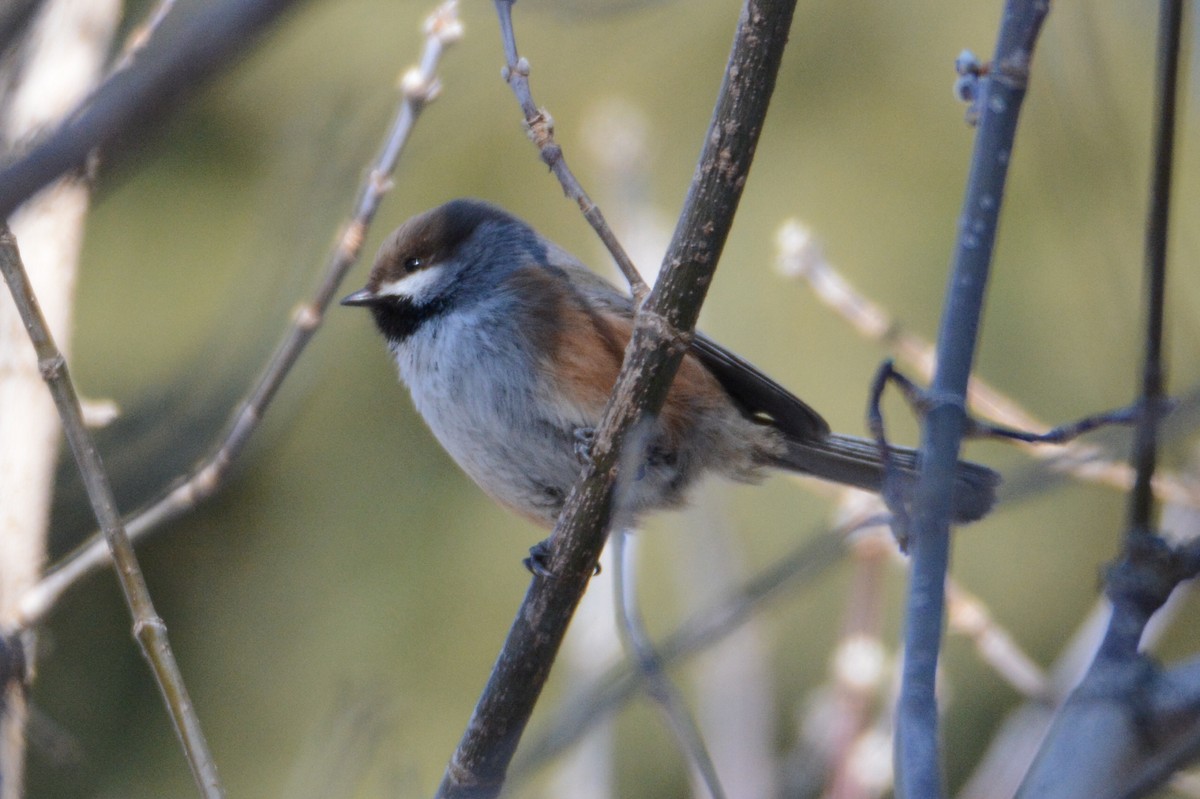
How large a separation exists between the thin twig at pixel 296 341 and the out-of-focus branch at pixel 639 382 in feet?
2.46

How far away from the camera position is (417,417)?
6465 millimetres

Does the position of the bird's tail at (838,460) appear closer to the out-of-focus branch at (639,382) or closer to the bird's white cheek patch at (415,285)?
the bird's white cheek patch at (415,285)

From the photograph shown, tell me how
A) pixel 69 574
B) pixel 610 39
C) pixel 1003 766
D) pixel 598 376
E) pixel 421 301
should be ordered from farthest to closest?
1. pixel 610 39
2. pixel 421 301
3. pixel 598 376
4. pixel 1003 766
5. pixel 69 574

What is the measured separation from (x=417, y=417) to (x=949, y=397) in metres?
5.20

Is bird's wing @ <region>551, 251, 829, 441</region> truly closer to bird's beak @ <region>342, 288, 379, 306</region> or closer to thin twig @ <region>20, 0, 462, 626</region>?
bird's beak @ <region>342, 288, 379, 306</region>

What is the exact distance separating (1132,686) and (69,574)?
211 centimetres

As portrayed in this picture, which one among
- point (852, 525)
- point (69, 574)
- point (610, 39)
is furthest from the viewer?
point (610, 39)

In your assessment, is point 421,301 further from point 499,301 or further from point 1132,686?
point 1132,686

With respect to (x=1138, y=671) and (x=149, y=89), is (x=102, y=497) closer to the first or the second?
(x=149, y=89)

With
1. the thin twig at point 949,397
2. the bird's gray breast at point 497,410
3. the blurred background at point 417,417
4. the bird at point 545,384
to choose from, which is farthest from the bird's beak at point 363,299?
the thin twig at point 949,397

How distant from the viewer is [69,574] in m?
2.56

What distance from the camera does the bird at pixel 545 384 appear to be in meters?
3.10

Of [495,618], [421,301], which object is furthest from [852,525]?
[495,618]

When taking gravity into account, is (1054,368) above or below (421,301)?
above
